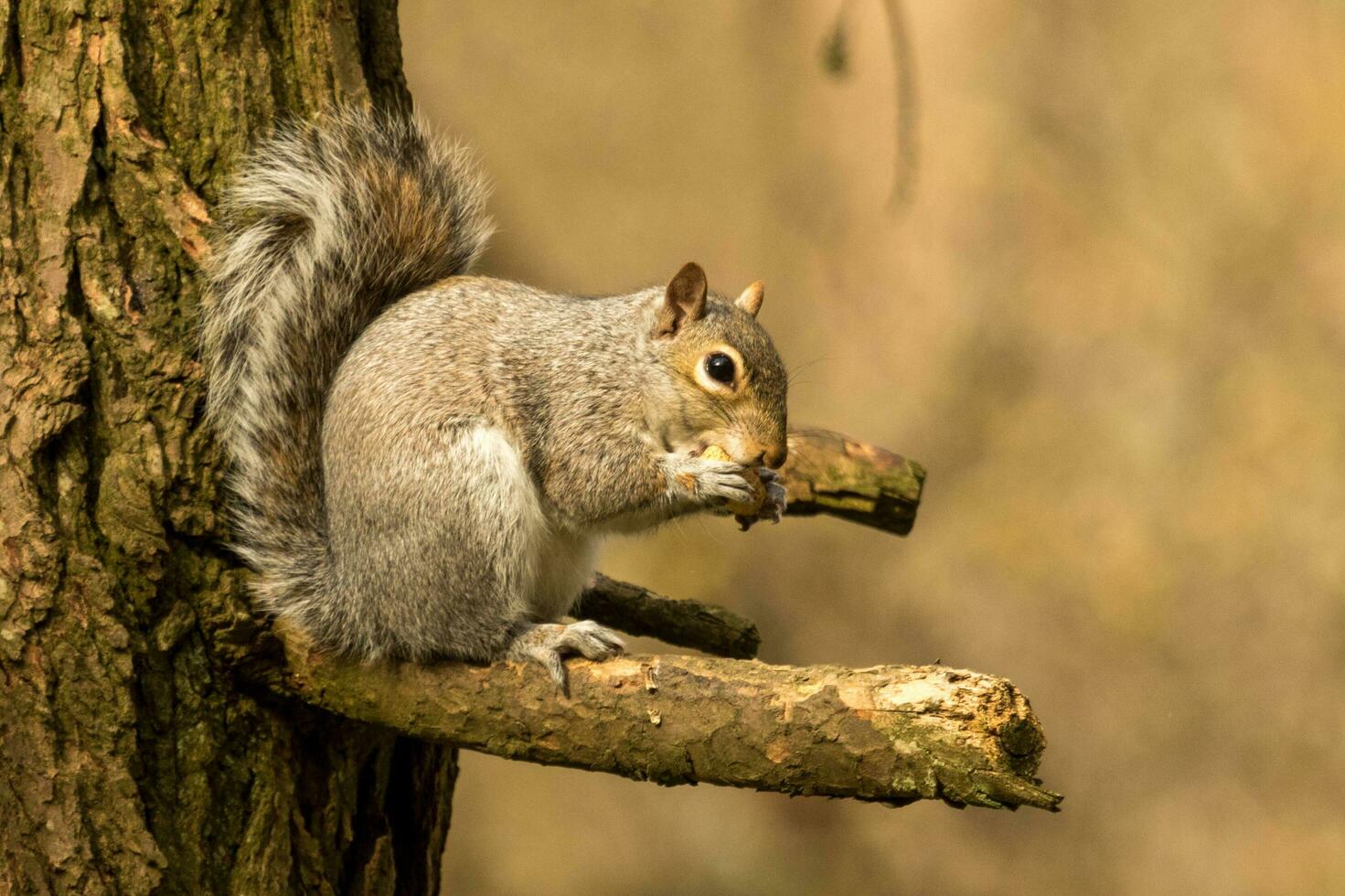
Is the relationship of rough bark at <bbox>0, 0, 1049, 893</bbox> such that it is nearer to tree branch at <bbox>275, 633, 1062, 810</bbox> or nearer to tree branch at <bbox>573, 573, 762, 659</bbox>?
tree branch at <bbox>275, 633, 1062, 810</bbox>

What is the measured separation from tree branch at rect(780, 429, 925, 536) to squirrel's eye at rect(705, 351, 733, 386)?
280 millimetres

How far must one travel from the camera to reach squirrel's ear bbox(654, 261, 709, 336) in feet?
6.05

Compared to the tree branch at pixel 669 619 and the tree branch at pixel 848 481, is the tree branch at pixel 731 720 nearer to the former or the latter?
the tree branch at pixel 669 619

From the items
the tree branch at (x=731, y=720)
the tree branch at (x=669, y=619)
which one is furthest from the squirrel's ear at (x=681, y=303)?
the tree branch at (x=731, y=720)

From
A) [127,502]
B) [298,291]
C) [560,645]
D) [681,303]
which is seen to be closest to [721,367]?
[681,303]

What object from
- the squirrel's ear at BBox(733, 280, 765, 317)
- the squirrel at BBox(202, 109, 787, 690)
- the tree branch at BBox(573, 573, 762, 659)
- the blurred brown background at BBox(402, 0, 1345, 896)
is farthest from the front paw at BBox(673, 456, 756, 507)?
the blurred brown background at BBox(402, 0, 1345, 896)

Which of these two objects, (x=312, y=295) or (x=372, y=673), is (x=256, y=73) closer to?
(x=312, y=295)

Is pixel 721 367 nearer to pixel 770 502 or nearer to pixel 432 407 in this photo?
pixel 770 502

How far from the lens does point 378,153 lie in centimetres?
177

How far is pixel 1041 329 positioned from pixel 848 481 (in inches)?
74.9

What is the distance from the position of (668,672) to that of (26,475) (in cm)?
79

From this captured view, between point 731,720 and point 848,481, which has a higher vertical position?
point 848,481

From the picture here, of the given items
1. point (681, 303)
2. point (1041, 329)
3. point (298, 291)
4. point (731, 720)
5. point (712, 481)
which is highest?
point (1041, 329)

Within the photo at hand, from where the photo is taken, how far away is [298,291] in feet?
5.55
